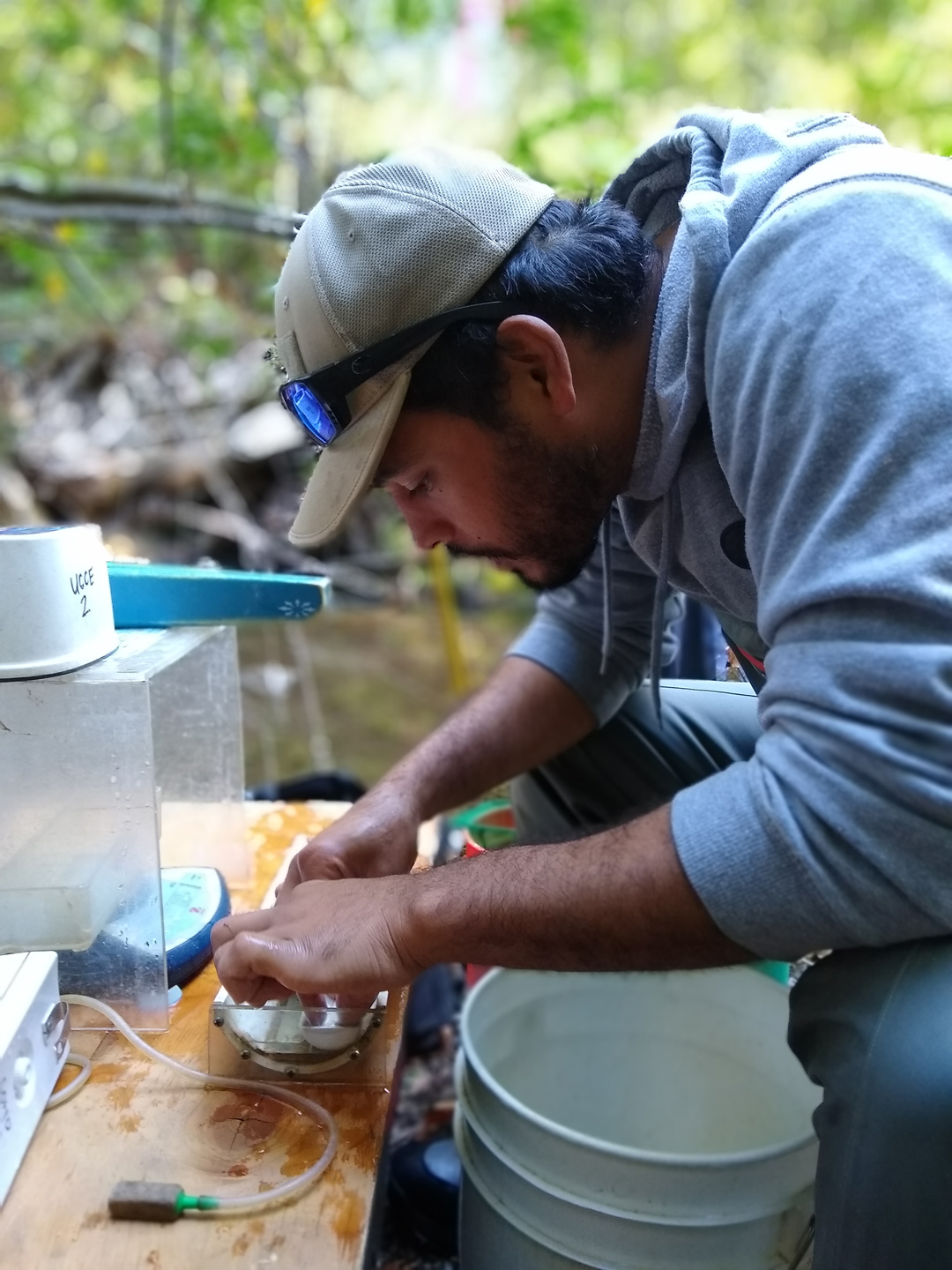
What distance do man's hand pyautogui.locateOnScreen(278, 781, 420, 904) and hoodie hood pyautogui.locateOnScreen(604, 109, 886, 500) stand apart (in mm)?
498

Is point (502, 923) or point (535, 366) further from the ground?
point (535, 366)

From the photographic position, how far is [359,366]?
0.97 metres

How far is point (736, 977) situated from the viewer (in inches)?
55.7

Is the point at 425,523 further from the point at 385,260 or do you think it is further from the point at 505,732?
the point at 505,732

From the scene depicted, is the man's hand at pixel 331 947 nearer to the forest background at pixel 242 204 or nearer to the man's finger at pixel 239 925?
the man's finger at pixel 239 925

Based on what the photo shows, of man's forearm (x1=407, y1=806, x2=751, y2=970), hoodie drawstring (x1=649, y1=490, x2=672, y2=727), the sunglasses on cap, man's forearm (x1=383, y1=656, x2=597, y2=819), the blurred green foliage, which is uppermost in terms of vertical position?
the blurred green foliage

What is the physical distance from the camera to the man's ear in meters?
0.95

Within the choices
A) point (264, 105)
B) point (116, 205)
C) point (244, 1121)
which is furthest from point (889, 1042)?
point (264, 105)

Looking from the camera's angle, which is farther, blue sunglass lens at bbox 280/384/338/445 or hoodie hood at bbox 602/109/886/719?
blue sunglass lens at bbox 280/384/338/445

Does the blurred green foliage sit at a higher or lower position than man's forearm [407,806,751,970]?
higher

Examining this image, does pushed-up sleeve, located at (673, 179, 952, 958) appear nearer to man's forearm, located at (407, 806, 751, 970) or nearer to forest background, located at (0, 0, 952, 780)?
man's forearm, located at (407, 806, 751, 970)

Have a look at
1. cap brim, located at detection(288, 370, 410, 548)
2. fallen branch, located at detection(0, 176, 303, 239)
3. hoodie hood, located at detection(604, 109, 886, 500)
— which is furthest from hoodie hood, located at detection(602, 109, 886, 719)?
fallen branch, located at detection(0, 176, 303, 239)

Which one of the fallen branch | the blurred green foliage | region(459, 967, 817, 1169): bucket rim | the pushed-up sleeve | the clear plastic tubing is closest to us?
the pushed-up sleeve

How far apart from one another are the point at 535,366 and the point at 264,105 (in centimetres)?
223
